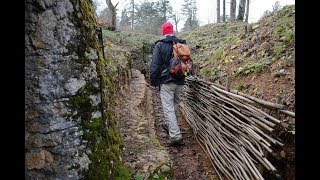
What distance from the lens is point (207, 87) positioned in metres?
4.65

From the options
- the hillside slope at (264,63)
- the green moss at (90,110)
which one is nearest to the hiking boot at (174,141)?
the hillside slope at (264,63)

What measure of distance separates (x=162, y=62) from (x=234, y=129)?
1794mm

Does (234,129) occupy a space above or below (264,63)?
below

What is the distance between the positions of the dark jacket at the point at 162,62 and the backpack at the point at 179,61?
78 millimetres

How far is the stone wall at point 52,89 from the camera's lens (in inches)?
80.7

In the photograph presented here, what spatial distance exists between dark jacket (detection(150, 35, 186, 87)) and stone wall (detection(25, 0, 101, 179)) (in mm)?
2377

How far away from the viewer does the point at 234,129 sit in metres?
3.35

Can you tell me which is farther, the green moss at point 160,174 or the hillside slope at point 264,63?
the hillside slope at point 264,63

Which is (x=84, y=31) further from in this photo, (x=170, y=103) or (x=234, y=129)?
(x=170, y=103)

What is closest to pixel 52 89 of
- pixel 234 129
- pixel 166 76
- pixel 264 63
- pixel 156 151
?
pixel 156 151

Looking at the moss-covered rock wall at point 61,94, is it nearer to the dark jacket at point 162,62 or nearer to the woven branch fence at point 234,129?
the woven branch fence at point 234,129

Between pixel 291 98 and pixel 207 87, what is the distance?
5.20ft

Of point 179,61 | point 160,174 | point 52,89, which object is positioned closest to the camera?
point 52,89
